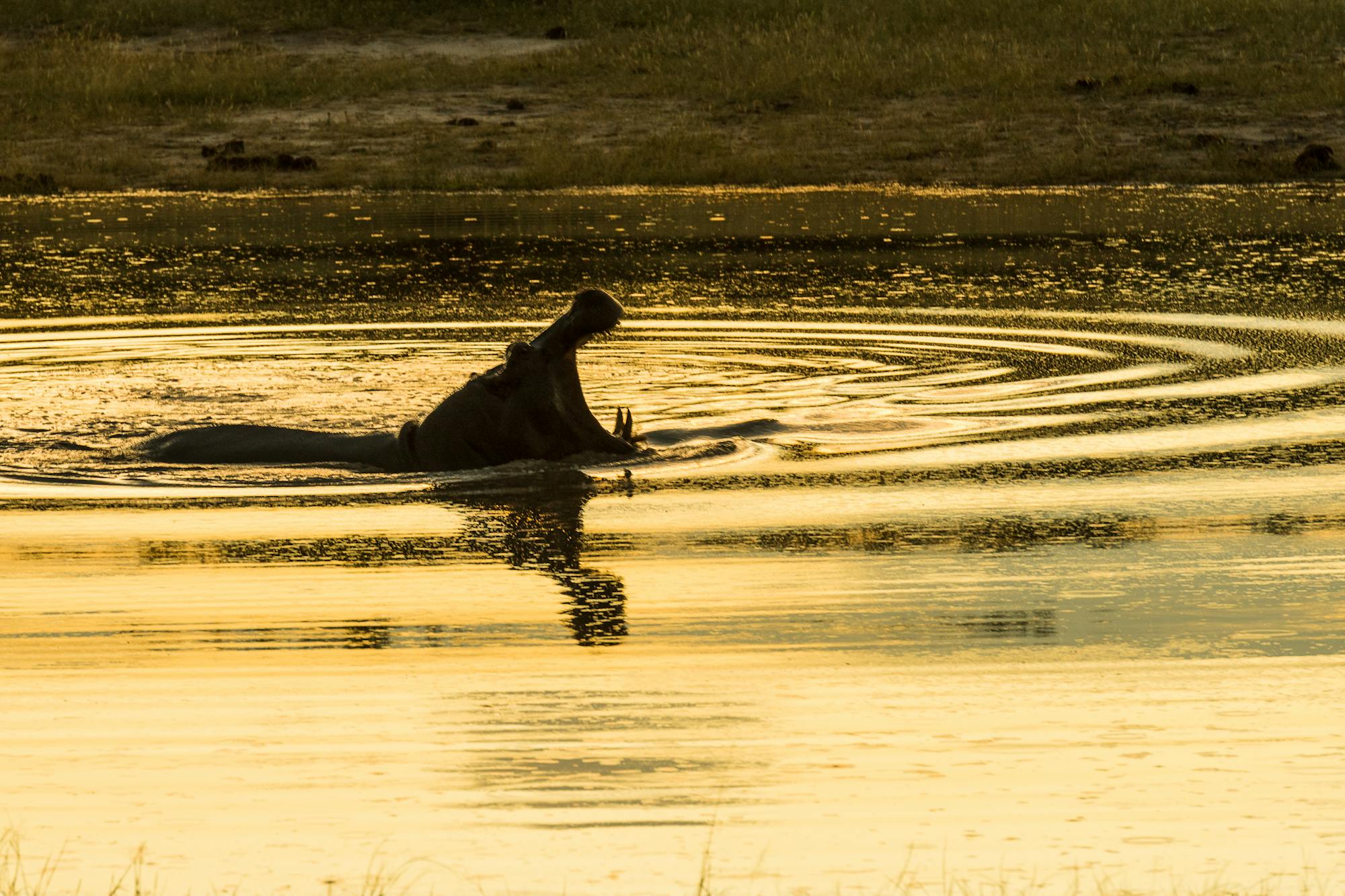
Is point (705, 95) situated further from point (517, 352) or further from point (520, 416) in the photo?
point (517, 352)

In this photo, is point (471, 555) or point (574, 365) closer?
point (471, 555)

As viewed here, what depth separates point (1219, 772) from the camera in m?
5.22

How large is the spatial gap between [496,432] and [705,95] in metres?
22.4

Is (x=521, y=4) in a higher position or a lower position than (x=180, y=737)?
higher

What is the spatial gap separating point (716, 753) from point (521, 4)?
123ft

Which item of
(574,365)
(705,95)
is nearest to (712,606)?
(574,365)

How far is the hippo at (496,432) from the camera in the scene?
9531 millimetres

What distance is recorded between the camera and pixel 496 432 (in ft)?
32.4

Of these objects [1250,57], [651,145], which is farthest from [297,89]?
[1250,57]

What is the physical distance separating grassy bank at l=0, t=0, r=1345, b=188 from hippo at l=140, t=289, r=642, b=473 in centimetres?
1695

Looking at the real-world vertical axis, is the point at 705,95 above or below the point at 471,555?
above

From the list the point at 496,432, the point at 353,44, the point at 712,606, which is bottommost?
the point at 712,606

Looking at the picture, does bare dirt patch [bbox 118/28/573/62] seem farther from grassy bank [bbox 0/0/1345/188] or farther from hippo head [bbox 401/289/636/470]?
hippo head [bbox 401/289/636/470]

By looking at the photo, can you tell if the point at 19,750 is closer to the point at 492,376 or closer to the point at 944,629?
the point at 944,629
